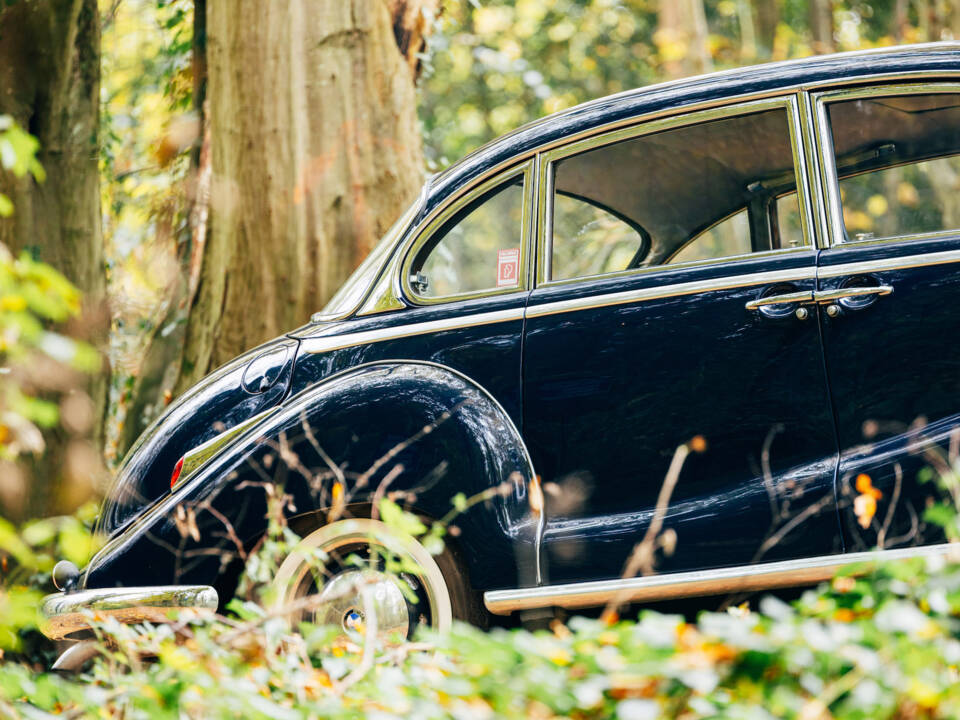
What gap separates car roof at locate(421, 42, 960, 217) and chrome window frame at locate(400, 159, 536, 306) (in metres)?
0.05

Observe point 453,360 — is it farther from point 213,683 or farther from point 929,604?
point 929,604

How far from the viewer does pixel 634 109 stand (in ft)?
12.8

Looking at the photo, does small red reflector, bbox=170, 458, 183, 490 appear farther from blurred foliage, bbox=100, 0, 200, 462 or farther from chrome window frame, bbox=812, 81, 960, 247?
blurred foliage, bbox=100, 0, 200, 462

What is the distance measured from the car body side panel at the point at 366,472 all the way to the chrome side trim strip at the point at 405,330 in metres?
0.14

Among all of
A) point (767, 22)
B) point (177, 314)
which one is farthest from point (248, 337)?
point (767, 22)

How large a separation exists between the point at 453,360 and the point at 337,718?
1807 mm

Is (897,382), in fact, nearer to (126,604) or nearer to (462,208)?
(462,208)

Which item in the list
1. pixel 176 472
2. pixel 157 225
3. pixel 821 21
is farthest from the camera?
pixel 821 21

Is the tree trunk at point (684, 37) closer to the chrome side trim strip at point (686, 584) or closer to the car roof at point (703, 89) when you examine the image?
the car roof at point (703, 89)

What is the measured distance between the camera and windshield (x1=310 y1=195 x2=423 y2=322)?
13.5 feet

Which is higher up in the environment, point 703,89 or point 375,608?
point 703,89

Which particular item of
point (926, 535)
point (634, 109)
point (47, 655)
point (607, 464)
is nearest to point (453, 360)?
point (607, 464)

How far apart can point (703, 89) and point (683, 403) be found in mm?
1209

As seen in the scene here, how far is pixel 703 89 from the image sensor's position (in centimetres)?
386
